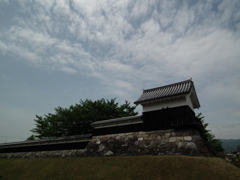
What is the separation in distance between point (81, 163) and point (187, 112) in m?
9.56

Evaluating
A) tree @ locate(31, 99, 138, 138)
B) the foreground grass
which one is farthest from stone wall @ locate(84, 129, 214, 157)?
tree @ locate(31, 99, 138, 138)

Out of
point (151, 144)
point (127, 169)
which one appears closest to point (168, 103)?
point (151, 144)

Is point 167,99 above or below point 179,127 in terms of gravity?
above

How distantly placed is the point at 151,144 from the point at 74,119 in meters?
17.7

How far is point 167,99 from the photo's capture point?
1332 cm

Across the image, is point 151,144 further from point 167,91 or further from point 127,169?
point 167,91

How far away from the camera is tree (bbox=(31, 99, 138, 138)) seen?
2723cm

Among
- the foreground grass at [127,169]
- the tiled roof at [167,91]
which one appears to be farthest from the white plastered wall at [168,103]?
the foreground grass at [127,169]

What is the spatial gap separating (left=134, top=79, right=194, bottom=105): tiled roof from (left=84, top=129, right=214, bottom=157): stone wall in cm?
281

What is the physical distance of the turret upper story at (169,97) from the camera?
42.0ft

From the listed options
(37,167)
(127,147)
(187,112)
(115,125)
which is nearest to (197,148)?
(187,112)

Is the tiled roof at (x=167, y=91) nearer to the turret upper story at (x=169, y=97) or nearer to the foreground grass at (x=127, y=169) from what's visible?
the turret upper story at (x=169, y=97)

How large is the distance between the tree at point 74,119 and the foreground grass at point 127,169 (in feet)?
35.6

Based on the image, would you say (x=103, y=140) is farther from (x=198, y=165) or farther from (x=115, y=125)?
(x=198, y=165)
